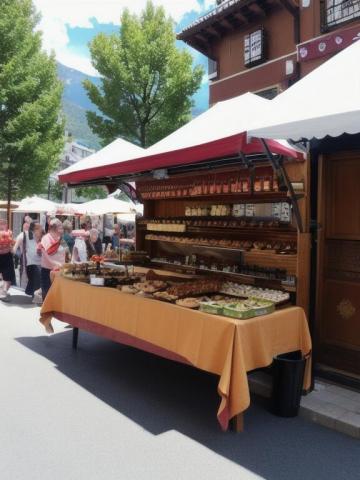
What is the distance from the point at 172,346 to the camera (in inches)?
187

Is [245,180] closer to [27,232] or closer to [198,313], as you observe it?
[198,313]

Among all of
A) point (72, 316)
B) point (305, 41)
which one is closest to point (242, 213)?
point (72, 316)

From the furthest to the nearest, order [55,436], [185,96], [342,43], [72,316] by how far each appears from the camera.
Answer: [185,96]
[342,43]
[72,316]
[55,436]

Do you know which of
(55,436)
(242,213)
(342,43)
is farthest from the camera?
(342,43)

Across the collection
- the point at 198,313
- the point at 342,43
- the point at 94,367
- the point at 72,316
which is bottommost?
the point at 94,367

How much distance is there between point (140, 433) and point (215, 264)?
4205 millimetres

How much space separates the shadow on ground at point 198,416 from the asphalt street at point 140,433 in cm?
1

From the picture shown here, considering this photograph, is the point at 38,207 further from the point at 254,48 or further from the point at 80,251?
the point at 254,48

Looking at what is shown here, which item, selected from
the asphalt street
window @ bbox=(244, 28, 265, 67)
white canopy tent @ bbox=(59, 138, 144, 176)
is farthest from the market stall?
window @ bbox=(244, 28, 265, 67)

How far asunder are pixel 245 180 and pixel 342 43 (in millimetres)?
5024

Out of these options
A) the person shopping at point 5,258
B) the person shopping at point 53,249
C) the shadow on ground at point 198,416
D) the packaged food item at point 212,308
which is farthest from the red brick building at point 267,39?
the shadow on ground at point 198,416

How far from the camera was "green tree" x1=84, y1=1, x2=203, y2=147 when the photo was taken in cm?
2167

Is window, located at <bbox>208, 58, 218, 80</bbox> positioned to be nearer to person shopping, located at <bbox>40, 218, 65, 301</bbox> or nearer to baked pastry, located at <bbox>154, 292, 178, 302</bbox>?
person shopping, located at <bbox>40, 218, 65, 301</bbox>

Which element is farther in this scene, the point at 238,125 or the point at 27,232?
the point at 27,232
